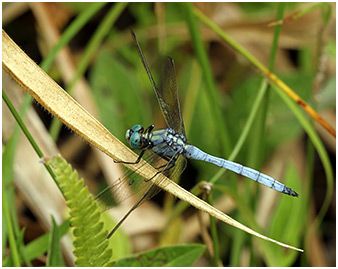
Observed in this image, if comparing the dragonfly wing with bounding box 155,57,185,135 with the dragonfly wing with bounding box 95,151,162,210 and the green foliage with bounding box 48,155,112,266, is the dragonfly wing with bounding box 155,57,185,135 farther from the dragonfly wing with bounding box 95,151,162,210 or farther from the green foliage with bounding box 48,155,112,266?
the green foliage with bounding box 48,155,112,266

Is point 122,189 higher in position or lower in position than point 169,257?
higher

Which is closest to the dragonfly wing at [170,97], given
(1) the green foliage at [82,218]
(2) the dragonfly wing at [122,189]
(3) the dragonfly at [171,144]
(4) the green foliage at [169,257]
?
(3) the dragonfly at [171,144]

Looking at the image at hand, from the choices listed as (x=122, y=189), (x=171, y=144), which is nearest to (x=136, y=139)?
(x=171, y=144)

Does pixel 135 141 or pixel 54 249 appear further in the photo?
pixel 135 141

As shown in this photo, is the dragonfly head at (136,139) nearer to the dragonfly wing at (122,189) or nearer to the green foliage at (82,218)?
the dragonfly wing at (122,189)

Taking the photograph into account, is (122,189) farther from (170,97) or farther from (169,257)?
(170,97)
